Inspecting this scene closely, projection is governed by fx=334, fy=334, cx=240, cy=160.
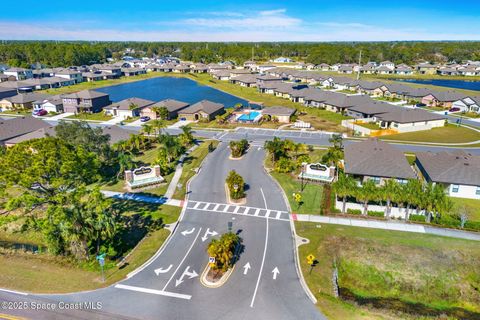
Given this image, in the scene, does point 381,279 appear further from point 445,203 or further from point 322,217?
point 445,203

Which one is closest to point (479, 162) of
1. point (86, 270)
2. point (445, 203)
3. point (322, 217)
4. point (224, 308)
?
point (445, 203)

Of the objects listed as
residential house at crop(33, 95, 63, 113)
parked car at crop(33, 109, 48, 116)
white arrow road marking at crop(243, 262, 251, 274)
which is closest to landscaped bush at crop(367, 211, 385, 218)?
white arrow road marking at crop(243, 262, 251, 274)

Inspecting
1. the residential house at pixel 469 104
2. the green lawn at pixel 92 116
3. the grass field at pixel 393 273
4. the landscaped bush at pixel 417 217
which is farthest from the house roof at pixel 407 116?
the green lawn at pixel 92 116

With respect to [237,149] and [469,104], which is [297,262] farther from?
[469,104]

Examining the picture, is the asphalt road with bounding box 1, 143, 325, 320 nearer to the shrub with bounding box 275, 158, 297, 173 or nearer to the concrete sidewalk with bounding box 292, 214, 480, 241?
the concrete sidewalk with bounding box 292, 214, 480, 241

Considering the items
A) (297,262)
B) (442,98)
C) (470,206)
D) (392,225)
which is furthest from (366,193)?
(442,98)
